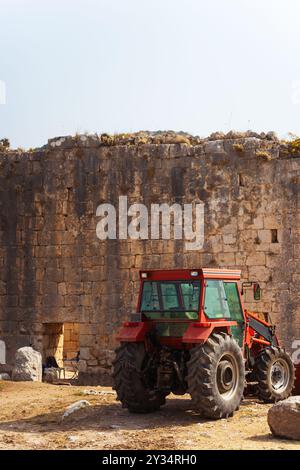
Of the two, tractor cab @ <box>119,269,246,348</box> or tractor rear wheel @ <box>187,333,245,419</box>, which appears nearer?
tractor rear wheel @ <box>187,333,245,419</box>

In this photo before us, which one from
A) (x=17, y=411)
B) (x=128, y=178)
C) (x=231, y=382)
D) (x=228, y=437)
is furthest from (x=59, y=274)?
(x=228, y=437)

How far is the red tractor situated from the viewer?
8734mm

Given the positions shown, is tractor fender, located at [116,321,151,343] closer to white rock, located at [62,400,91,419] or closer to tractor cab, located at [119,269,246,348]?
tractor cab, located at [119,269,246,348]

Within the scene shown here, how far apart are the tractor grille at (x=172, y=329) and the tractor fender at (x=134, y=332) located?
0.16 metres

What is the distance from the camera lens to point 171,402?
421 inches

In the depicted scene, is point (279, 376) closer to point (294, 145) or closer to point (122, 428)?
point (122, 428)

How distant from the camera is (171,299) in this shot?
9461mm

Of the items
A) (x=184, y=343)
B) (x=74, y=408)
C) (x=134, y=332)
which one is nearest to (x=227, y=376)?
(x=184, y=343)

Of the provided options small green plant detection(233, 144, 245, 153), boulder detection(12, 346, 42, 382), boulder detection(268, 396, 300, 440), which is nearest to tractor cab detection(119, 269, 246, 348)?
boulder detection(268, 396, 300, 440)

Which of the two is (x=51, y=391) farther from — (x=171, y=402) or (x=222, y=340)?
(x=222, y=340)

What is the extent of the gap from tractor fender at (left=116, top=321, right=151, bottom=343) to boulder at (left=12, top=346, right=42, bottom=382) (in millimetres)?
5456

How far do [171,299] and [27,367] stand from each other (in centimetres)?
593

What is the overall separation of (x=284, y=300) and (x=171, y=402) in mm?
4694

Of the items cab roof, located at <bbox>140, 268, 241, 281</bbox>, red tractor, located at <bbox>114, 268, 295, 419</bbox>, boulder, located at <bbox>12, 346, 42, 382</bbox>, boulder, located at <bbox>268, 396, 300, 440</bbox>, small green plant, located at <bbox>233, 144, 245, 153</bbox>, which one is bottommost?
boulder, located at <bbox>12, 346, 42, 382</bbox>
